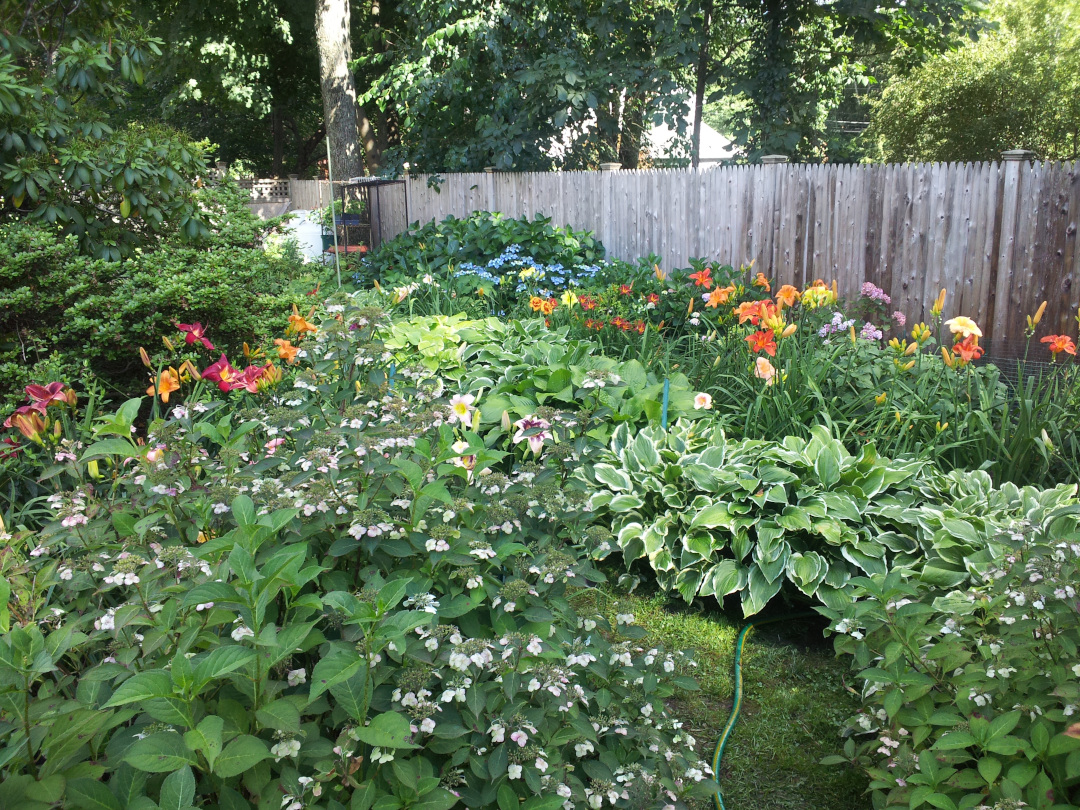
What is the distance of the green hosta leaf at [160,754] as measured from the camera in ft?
3.70

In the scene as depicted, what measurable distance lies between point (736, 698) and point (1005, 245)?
480cm

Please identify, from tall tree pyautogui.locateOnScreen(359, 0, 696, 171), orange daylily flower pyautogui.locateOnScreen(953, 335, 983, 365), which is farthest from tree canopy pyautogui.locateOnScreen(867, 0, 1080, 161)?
orange daylily flower pyautogui.locateOnScreen(953, 335, 983, 365)

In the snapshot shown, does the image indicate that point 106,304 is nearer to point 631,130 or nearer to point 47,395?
point 47,395

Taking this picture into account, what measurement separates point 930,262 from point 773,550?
433 cm

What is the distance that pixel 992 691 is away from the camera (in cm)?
182

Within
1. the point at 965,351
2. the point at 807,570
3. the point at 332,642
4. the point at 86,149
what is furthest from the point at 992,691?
the point at 86,149

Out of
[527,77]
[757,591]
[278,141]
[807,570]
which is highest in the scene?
[278,141]

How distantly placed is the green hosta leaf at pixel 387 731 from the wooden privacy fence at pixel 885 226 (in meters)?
5.94

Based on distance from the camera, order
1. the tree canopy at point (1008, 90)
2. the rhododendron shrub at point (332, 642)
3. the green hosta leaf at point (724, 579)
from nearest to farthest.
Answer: the rhododendron shrub at point (332, 642)
the green hosta leaf at point (724, 579)
the tree canopy at point (1008, 90)

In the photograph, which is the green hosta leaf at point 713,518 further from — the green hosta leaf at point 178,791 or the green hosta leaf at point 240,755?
the green hosta leaf at point 178,791

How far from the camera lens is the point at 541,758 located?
1.45 metres

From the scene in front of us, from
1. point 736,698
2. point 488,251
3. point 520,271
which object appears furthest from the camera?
point 488,251

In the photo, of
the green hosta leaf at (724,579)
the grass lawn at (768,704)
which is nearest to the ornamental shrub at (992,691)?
the grass lawn at (768,704)

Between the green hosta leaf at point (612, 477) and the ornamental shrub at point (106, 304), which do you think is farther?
the ornamental shrub at point (106, 304)
